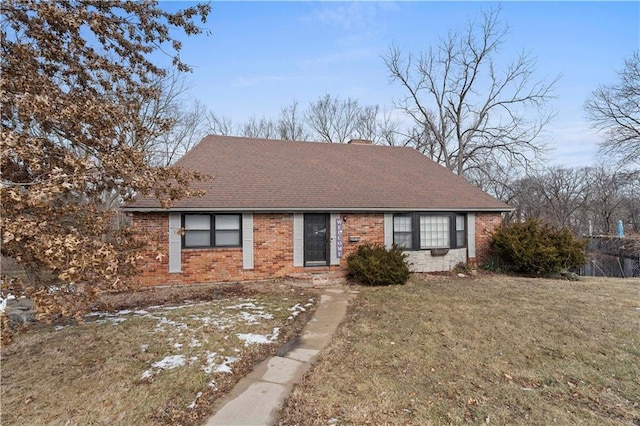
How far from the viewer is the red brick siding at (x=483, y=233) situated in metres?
12.0

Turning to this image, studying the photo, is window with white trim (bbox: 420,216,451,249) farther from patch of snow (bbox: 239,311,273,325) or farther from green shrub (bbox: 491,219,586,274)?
patch of snow (bbox: 239,311,273,325)

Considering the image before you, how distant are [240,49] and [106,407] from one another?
9811 mm

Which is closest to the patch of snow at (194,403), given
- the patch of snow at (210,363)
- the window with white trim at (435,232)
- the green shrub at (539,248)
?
the patch of snow at (210,363)

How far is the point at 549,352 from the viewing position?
4.68 meters

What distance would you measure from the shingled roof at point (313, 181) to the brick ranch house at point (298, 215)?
0.04 metres

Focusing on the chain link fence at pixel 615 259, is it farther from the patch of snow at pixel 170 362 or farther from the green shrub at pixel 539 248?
the patch of snow at pixel 170 362

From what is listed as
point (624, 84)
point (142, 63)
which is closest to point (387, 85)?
point (624, 84)

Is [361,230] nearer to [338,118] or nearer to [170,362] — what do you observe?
[170,362]

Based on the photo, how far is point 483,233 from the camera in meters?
12.2

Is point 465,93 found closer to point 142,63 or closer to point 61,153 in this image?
point 142,63

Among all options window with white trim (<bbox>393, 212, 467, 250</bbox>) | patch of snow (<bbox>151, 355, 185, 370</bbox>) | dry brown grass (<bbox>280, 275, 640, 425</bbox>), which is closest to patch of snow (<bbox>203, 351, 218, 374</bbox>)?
patch of snow (<bbox>151, 355, 185, 370</bbox>)

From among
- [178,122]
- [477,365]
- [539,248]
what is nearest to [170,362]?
[477,365]

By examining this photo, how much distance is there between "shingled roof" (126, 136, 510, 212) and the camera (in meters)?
9.93

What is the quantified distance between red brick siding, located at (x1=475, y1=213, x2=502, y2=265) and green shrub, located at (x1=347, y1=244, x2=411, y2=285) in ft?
12.7
